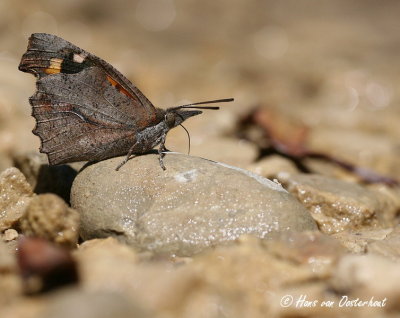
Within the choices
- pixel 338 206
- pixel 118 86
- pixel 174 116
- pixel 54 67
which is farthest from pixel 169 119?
pixel 338 206

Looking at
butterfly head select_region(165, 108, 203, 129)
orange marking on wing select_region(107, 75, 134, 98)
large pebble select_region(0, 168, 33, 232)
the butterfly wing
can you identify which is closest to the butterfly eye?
butterfly head select_region(165, 108, 203, 129)

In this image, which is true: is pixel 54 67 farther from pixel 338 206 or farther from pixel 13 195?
pixel 338 206

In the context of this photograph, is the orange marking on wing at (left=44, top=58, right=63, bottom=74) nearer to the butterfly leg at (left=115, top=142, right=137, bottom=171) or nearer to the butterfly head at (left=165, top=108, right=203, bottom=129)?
the butterfly leg at (left=115, top=142, right=137, bottom=171)

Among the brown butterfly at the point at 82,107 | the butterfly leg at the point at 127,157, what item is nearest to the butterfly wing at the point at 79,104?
the brown butterfly at the point at 82,107

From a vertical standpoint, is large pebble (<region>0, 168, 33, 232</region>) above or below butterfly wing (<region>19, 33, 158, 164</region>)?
below

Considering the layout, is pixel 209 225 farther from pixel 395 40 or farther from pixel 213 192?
pixel 395 40

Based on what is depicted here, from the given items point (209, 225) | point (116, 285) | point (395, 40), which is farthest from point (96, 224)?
point (395, 40)

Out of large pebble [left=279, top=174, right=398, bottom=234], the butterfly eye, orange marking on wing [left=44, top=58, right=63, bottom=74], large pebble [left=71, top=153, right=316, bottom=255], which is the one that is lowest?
large pebble [left=279, top=174, right=398, bottom=234]
